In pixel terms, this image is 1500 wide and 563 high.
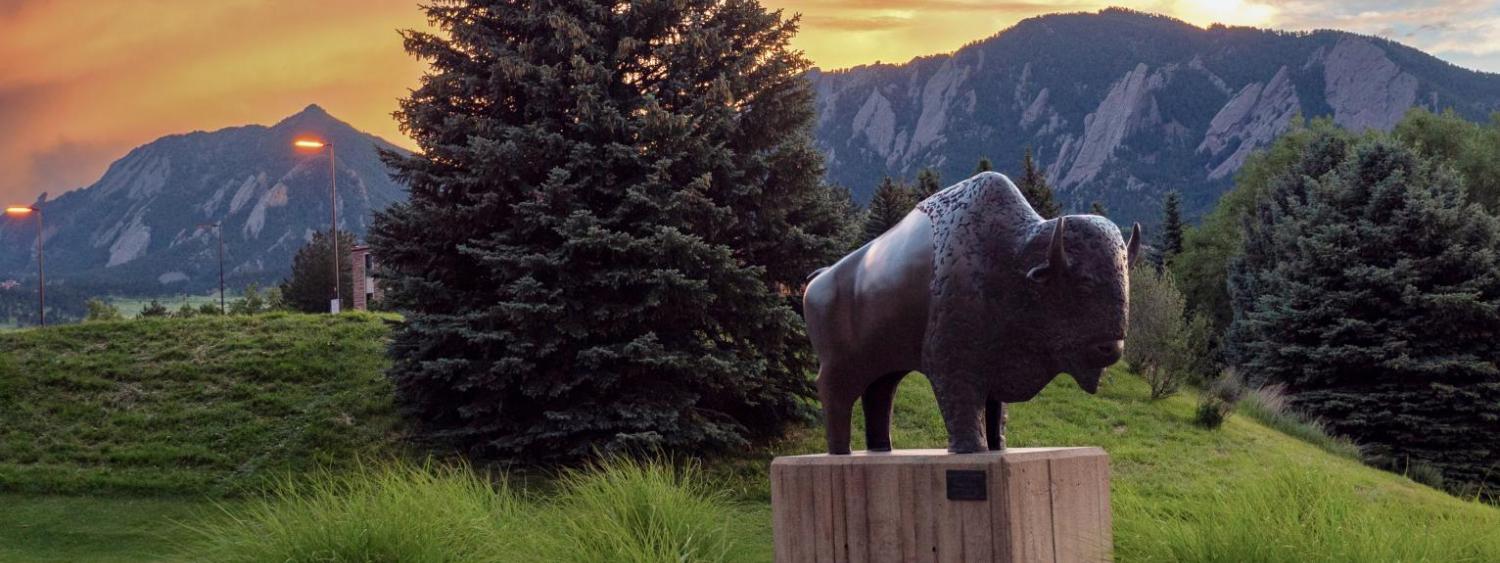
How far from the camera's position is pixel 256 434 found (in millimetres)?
14953

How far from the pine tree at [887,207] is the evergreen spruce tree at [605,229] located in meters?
29.8

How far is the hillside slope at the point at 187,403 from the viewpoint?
14.1 meters

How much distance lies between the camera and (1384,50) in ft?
500

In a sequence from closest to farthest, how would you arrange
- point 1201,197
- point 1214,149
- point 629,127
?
point 629,127
point 1201,197
point 1214,149

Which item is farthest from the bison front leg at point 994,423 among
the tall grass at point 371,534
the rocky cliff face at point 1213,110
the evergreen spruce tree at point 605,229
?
the rocky cliff face at point 1213,110

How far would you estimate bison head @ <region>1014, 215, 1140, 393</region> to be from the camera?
492 centimetres

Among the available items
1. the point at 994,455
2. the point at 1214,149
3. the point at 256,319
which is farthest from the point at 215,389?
the point at 1214,149

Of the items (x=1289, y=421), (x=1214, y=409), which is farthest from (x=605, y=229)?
(x=1289, y=421)

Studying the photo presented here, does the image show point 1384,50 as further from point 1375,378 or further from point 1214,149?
point 1375,378

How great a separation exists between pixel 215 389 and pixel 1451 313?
20688mm

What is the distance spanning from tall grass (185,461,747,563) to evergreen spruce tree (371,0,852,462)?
507cm

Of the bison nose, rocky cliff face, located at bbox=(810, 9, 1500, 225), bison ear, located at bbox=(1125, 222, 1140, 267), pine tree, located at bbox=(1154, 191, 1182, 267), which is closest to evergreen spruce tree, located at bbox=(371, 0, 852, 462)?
bison ear, located at bbox=(1125, 222, 1140, 267)

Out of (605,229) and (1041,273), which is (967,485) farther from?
(605,229)

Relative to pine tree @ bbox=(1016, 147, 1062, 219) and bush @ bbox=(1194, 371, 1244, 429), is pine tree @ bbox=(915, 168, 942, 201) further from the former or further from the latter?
bush @ bbox=(1194, 371, 1244, 429)
